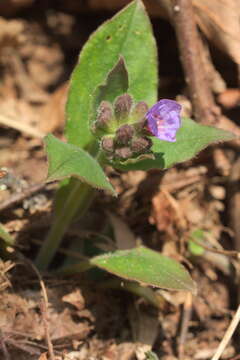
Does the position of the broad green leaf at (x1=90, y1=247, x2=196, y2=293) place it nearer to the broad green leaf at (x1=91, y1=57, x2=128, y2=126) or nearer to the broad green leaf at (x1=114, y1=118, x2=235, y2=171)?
the broad green leaf at (x1=114, y1=118, x2=235, y2=171)

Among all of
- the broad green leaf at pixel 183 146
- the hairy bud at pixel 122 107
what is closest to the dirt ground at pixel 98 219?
the broad green leaf at pixel 183 146

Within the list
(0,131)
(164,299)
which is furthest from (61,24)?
(164,299)

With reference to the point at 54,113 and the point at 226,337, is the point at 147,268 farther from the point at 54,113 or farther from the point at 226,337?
the point at 54,113

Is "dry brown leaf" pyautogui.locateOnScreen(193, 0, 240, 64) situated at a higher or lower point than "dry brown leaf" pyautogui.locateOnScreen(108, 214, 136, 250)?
higher

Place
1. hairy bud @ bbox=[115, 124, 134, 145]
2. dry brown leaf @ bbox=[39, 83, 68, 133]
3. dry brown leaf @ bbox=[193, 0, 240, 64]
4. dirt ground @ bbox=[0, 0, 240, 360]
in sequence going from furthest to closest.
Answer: dry brown leaf @ bbox=[39, 83, 68, 133] → dry brown leaf @ bbox=[193, 0, 240, 64] → dirt ground @ bbox=[0, 0, 240, 360] → hairy bud @ bbox=[115, 124, 134, 145]

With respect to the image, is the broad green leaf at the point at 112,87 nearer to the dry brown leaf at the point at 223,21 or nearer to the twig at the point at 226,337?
the dry brown leaf at the point at 223,21

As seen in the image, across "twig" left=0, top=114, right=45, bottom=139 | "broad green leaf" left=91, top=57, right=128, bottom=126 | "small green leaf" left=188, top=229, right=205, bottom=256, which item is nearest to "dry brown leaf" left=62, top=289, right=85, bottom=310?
"small green leaf" left=188, top=229, right=205, bottom=256

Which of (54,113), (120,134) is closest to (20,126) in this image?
(54,113)
